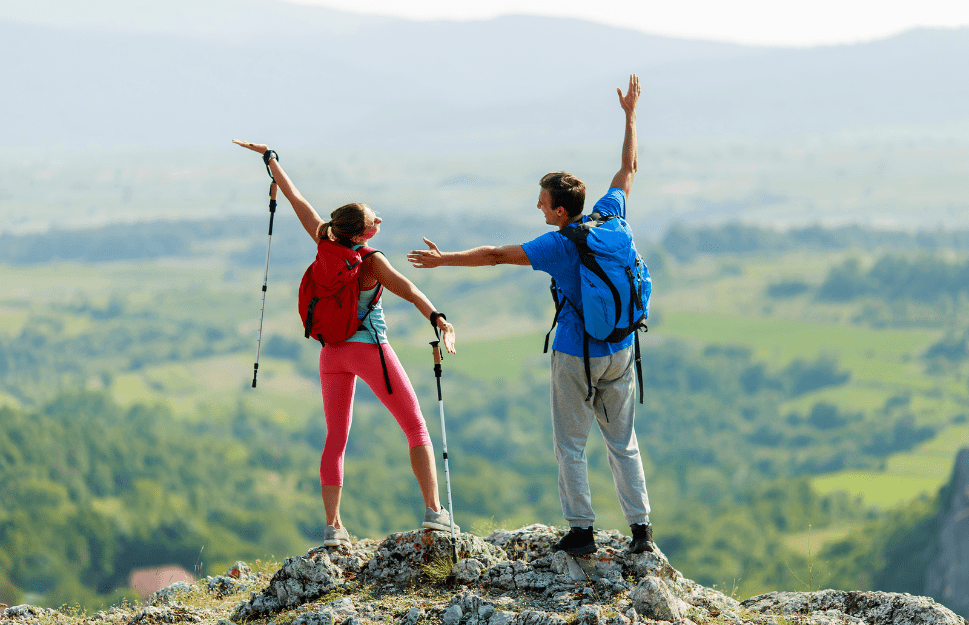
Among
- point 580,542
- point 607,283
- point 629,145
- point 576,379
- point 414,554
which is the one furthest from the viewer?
point 629,145

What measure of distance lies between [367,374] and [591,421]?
5.96 feet

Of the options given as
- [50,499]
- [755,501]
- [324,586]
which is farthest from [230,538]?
[324,586]

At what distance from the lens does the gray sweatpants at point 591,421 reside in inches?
278

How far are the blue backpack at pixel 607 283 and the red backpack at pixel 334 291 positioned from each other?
1.69m

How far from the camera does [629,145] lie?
26.2 ft

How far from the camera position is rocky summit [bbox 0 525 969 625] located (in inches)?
272

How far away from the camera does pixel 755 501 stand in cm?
15412

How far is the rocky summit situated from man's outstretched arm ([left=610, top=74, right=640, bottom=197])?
2.93m

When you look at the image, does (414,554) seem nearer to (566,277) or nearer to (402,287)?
(402,287)

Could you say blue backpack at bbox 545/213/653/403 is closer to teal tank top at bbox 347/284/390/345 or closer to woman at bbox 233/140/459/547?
woman at bbox 233/140/459/547

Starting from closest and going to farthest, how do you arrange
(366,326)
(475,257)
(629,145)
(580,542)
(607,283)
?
1. (475,257)
2. (607,283)
3. (580,542)
4. (366,326)
5. (629,145)

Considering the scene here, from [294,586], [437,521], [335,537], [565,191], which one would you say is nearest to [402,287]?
[565,191]

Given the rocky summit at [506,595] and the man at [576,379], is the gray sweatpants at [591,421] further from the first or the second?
the rocky summit at [506,595]

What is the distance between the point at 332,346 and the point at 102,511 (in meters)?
137
